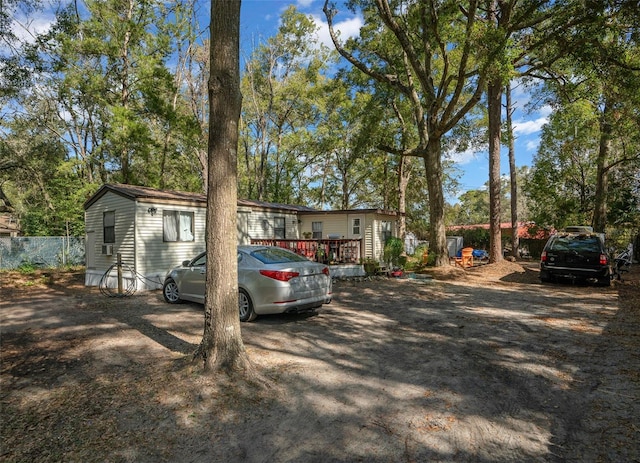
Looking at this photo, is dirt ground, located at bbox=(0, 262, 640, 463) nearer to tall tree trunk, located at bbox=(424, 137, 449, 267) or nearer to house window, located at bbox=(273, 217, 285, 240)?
tall tree trunk, located at bbox=(424, 137, 449, 267)

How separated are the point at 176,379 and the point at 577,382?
449 centimetres

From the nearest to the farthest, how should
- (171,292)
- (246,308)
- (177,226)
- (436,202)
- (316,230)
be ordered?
(246,308)
(171,292)
(177,226)
(436,202)
(316,230)

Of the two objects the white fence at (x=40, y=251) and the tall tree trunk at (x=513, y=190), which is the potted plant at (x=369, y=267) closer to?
the tall tree trunk at (x=513, y=190)

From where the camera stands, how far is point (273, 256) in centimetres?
696

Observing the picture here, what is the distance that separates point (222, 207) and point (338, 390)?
2.44 m

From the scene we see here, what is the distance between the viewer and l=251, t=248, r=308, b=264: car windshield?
6.70 meters

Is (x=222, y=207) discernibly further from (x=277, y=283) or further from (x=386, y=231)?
(x=386, y=231)

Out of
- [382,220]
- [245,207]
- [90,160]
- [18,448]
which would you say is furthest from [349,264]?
[90,160]

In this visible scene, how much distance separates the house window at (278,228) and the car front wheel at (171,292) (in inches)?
307

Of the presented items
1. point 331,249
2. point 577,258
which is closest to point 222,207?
point 331,249

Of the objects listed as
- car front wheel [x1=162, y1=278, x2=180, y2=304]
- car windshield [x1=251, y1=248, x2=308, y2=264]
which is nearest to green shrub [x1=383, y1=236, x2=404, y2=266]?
car windshield [x1=251, y1=248, x2=308, y2=264]

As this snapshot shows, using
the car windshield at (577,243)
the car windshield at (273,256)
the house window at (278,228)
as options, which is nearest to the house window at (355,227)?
the house window at (278,228)

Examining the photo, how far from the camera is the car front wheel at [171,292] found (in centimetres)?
863

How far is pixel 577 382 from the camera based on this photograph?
386cm
